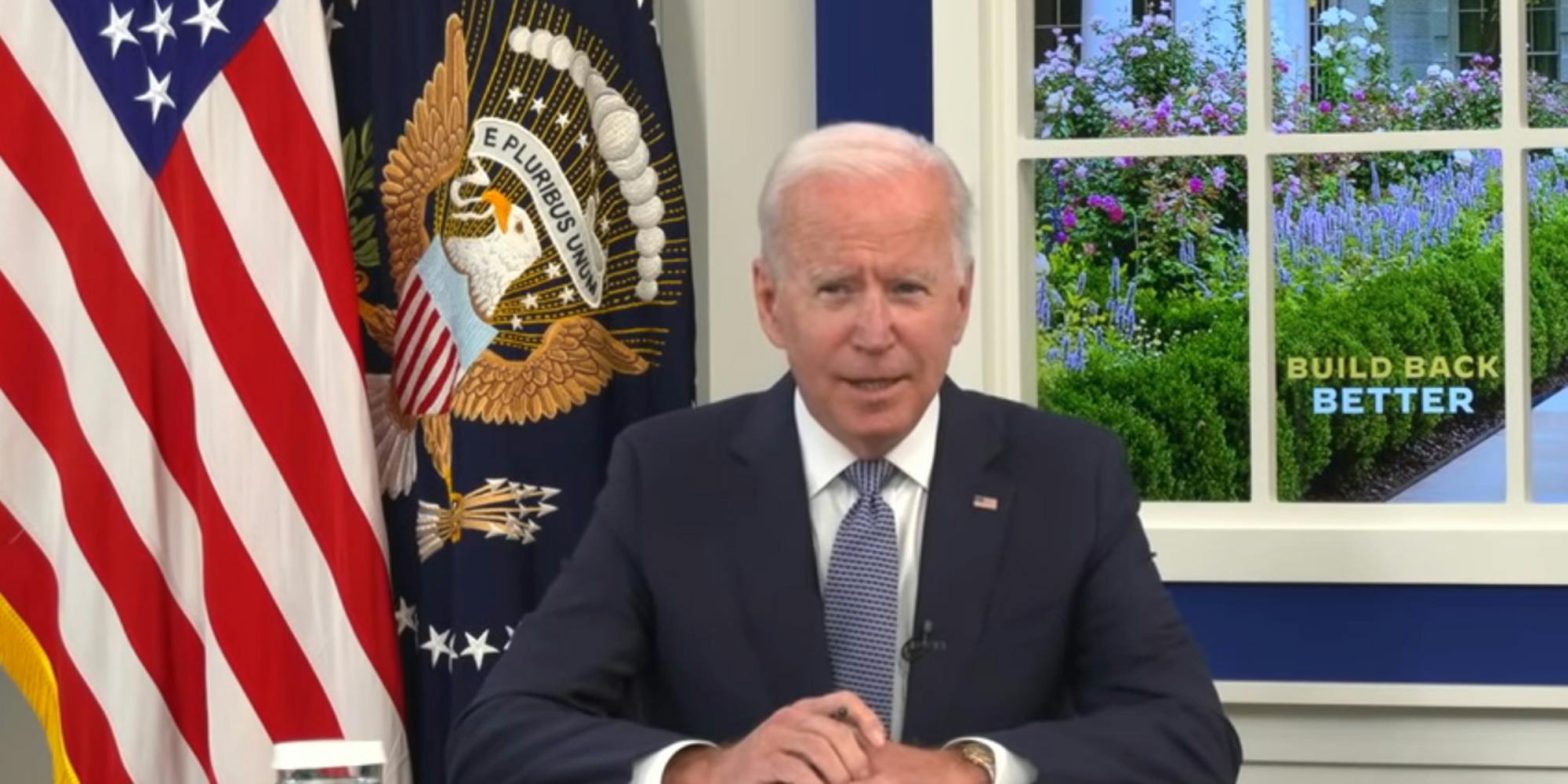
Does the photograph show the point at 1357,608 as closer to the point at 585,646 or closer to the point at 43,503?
the point at 585,646

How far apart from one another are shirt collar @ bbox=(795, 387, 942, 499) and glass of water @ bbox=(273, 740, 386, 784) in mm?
727

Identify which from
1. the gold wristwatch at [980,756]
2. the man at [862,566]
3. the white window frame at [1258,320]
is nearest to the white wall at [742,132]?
the white window frame at [1258,320]

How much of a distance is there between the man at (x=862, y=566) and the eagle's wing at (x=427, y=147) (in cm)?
86

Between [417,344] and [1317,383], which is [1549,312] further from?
[417,344]

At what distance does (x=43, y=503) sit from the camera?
2.80m

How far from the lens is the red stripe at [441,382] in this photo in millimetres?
2920

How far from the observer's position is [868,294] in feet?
6.44

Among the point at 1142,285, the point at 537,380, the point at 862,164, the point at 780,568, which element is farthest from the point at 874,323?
the point at 1142,285

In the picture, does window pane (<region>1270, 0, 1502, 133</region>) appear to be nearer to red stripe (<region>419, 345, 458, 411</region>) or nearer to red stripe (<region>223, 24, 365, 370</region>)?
red stripe (<region>419, 345, 458, 411</region>)

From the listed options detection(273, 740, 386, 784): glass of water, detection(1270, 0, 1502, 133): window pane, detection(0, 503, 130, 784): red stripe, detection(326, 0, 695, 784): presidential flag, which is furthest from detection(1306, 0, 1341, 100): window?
detection(273, 740, 386, 784): glass of water

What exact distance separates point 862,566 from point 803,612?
72 millimetres

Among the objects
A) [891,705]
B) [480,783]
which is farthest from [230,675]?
[891,705]

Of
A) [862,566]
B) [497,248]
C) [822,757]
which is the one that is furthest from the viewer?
[497,248]

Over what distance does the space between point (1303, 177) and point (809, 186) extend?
6.25 ft
